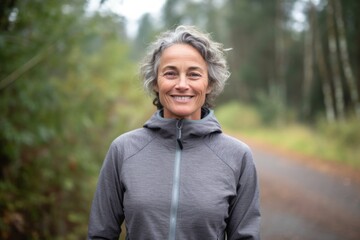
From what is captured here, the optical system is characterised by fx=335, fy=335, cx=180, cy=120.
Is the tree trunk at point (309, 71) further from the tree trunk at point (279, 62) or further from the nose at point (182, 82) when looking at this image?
the nose at point (182, 82)

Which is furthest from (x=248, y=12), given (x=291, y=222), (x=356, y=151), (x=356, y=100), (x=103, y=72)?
(x=291, y=222)

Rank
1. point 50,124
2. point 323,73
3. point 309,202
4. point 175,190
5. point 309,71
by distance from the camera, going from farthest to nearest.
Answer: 1. point 309,71
2. point 323,73
3. point 309,202
4. point 50,124
5. point 175,190

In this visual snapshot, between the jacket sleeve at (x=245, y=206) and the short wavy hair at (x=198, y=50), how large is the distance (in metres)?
0.58

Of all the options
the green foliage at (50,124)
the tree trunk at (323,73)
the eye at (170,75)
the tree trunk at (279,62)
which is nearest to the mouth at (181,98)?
the eye at (170,75)

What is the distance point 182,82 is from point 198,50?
9.5 inches

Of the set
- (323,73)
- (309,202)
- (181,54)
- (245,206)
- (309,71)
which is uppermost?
(309,71)

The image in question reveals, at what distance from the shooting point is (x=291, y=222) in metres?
6.20

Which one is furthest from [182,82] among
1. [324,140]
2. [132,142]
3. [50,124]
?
[324,140]

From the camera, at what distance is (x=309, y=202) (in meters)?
7.29

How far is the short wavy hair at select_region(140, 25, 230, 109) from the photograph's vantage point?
2.15m

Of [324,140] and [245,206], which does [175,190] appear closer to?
[245,206]

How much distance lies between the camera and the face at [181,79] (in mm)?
2117

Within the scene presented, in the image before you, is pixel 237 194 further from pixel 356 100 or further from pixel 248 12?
pixel 248 12

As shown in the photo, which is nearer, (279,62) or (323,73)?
(323,73)
